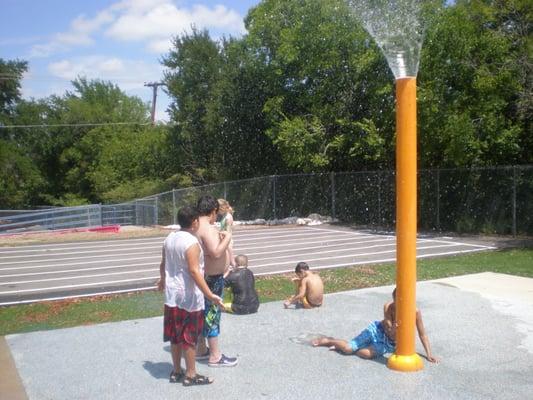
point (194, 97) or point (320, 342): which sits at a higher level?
point (194, 97)

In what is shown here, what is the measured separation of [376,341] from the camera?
655 centimetres

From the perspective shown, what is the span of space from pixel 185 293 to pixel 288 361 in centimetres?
152

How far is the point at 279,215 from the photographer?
1187 inches

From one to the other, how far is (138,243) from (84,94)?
51296 mm

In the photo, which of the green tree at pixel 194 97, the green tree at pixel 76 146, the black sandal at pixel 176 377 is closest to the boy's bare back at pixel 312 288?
the black sandal at pixel 176 377

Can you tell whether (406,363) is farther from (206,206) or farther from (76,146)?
(76,146)

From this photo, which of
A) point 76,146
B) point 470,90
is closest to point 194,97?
point 470,90

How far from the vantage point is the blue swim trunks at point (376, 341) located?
21.3ft

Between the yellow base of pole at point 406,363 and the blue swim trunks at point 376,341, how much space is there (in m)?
0.32

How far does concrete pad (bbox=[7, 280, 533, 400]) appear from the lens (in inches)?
221

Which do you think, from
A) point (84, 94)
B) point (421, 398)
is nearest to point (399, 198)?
point (421, 398)

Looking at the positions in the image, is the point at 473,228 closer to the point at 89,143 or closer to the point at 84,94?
the point at 89,143

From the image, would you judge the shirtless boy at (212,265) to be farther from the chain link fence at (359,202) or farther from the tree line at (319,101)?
the chain link fence at (359,202)

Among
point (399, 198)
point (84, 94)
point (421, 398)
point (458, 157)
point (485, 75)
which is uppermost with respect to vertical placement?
point (84, 94)
